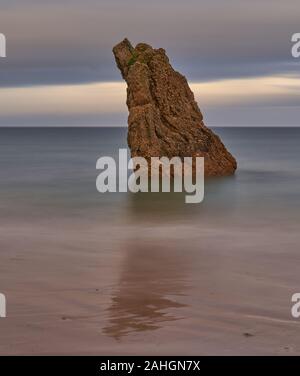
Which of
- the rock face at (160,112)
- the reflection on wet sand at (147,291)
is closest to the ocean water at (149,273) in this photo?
the reflection on wet sand at (147,291)

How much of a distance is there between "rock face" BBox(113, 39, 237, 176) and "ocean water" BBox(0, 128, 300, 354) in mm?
4425

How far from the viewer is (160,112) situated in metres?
33.0

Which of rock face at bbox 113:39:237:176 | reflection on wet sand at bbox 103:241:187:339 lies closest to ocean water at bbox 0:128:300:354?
reflection on wet sand at bbox 103:241:187:339

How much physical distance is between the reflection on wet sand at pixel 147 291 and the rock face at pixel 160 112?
14981 mm

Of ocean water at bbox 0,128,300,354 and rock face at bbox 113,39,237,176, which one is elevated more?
rock face at bbox 113,39,237,176

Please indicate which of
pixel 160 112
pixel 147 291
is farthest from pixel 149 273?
pixel 160 112

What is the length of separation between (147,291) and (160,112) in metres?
20.5

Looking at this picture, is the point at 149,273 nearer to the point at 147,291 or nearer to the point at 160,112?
the point at 147,291

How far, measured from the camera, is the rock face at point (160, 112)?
105 feet

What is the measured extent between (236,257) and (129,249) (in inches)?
93.4

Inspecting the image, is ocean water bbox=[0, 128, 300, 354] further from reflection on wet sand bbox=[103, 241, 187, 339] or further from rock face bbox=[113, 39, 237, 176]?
rock face bbox=[113, 39, 237, 176]

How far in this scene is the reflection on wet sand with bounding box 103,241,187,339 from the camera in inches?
435

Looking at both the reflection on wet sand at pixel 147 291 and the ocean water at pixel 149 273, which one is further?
the reflection on wet sand at pixel 147 291

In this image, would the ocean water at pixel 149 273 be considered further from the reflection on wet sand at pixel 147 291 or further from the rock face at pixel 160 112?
the rock face at pixel 160 112
